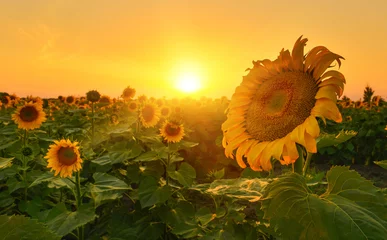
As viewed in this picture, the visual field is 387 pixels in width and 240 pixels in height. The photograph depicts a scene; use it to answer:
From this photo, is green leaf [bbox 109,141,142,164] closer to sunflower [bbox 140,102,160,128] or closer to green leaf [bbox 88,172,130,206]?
green leaf [bbox 88,172,130,206]

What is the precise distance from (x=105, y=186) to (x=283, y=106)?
5.17ft

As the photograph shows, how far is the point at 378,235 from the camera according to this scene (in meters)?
1.08

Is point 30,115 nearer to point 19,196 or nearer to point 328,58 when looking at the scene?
point 19,196

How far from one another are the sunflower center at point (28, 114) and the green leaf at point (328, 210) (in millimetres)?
3573

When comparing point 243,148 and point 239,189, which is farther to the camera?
point 243,148

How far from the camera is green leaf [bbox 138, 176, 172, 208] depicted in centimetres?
275

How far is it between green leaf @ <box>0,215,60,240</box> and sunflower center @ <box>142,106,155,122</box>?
132 inches

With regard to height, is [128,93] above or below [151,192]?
above

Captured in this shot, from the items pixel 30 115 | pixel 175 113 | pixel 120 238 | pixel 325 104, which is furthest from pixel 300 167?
pixel 175 113

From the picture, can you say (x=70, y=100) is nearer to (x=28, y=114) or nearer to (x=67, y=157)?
(x=28, y=114)

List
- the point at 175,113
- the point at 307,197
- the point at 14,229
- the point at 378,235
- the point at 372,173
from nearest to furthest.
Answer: the point at 14,229, the point at 378,235, the point at 307,197, the point at 175,113, the point at 372,173

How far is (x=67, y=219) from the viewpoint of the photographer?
2479mm

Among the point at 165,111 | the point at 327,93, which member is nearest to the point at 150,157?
the point at 327,93

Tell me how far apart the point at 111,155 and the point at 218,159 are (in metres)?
3.71
